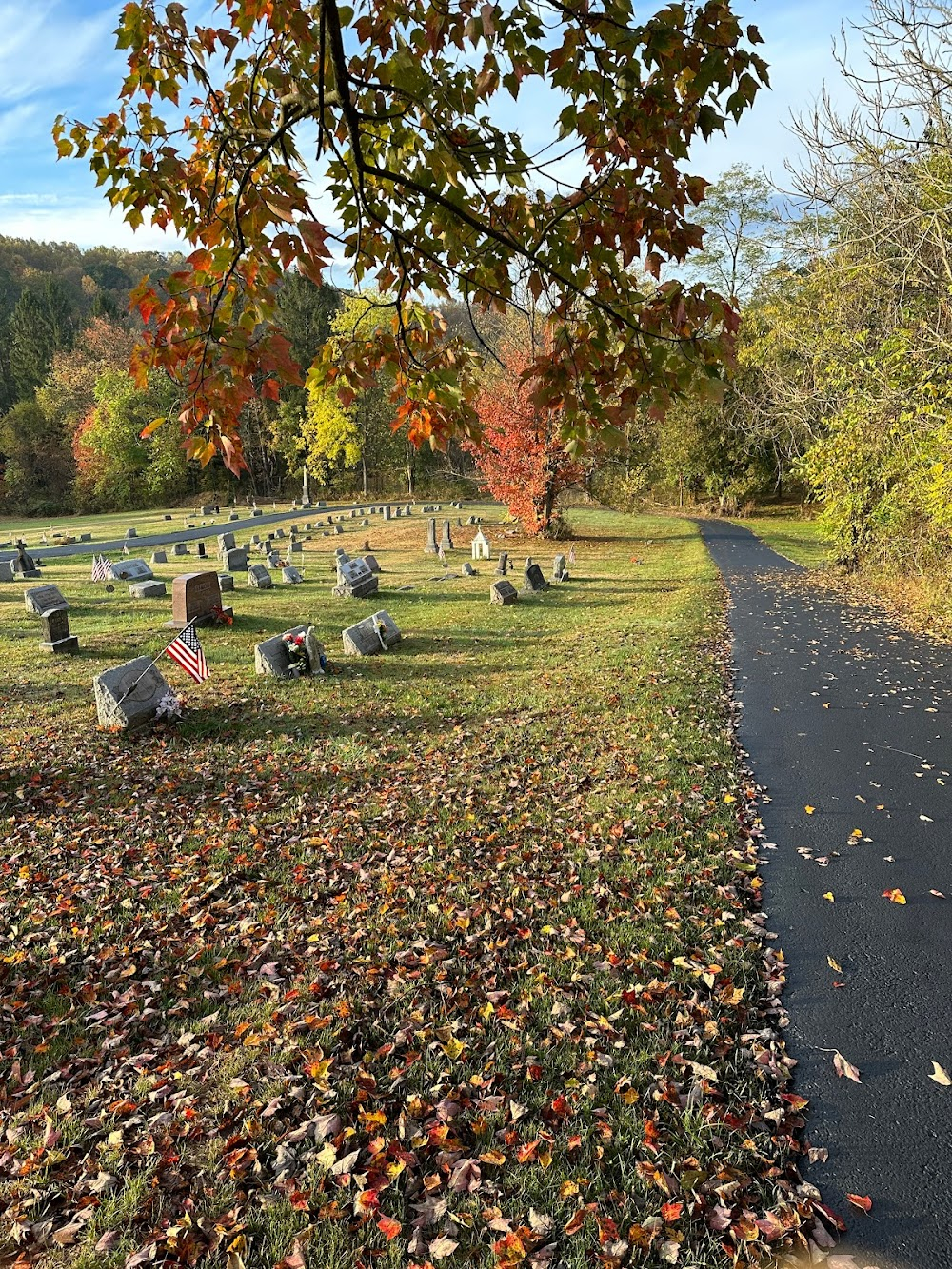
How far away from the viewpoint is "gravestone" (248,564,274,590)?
805 inches

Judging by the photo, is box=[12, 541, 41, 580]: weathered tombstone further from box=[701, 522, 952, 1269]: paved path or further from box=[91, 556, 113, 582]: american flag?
box=[701, 522, 952, 1269]: paved path

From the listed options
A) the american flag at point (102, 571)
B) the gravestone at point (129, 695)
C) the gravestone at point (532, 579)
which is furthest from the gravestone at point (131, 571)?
the gravestone at point (129, 695)

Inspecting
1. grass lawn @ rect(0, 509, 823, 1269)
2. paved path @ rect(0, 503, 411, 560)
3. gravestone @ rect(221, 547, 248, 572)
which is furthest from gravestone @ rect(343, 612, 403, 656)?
paved path @ rect(0, 503, 411, 560)

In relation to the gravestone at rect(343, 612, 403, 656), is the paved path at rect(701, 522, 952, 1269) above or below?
below

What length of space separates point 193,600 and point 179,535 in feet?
79.6

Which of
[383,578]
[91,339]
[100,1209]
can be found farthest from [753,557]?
[91,339]

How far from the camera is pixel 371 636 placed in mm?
13570

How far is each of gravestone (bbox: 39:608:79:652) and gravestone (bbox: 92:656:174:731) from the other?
4577 millimetres

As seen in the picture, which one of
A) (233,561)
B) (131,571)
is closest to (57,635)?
(131,571)

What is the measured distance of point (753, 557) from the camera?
1072 inches

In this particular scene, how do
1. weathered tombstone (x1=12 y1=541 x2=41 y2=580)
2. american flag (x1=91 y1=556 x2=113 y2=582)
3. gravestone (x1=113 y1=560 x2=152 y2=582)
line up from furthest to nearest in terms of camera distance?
weathered tombstone (x1=12 y1=541 x2=41 y2=580) → gravestone (x1=113 y1=560 x2=152 y2=582) → american flag (x1=91 y1=556 x2=113 y2=582)

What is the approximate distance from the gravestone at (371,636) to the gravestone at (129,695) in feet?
14.1

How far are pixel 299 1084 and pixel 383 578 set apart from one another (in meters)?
19.8

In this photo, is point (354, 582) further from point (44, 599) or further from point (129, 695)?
point (129, 695)
